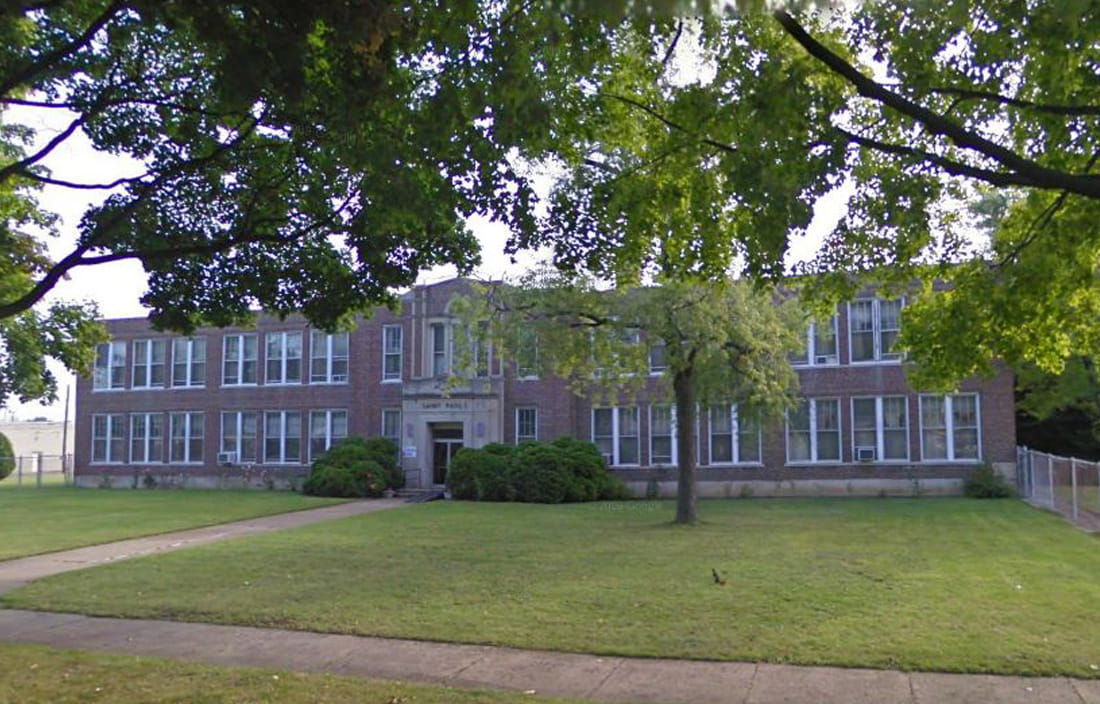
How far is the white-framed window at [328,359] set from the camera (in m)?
41.9

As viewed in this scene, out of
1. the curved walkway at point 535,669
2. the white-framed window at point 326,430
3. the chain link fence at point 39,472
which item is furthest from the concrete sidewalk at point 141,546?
the chain link fence at point 39,472

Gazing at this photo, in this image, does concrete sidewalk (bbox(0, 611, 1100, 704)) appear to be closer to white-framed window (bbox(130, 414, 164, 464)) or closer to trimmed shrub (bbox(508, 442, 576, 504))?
trimmed shrub (bbox(508, 442, 576, 504))

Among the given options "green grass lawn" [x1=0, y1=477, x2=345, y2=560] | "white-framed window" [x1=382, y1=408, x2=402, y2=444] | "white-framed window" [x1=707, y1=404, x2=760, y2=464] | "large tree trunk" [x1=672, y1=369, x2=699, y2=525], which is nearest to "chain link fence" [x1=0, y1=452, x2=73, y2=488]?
"green grass lawn" [x1=0, y1=477, x2=345, y2=560]

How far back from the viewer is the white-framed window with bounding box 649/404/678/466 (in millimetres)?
Answer: 37031

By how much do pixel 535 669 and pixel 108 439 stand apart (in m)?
43.7

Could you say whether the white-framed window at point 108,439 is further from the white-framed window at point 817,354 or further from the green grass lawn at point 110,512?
the white-framed window at point 817,354

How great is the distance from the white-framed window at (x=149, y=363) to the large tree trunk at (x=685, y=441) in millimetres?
31221

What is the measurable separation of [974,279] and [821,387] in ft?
82.8

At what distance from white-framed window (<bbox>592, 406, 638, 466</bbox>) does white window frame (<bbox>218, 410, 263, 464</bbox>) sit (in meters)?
15.9

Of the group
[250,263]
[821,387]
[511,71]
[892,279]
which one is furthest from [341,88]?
[821,387]

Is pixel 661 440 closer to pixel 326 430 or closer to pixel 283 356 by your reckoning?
pixel 326 430

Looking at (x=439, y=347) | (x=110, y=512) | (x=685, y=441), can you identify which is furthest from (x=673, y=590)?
(x=439, y=347)

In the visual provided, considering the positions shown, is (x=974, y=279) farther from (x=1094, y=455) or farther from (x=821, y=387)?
(x=1094, y=455)

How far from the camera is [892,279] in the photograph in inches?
413
